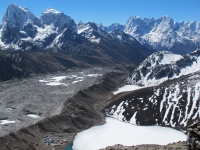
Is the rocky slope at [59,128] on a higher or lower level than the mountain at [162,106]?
lower

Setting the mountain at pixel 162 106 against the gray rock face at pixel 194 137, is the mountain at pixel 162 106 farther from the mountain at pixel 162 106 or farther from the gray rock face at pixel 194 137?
the gray rock face at pixel 194 137

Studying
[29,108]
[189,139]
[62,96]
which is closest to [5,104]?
[29,108]

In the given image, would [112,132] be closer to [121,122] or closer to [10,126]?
[121,122]

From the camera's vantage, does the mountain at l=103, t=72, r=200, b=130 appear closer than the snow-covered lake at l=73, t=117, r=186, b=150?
No

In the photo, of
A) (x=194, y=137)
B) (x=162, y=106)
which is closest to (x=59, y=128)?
(x=162, y=106)

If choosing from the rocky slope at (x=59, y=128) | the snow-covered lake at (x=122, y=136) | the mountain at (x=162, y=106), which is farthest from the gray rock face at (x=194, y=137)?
the mountain at (x=162, y=106)

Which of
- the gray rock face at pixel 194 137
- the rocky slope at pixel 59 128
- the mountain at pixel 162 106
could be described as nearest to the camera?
the gray rock face at pixel 194 137

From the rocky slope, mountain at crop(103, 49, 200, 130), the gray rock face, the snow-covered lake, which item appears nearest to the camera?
the gray rock face

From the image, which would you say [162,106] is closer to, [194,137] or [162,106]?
[162,106]

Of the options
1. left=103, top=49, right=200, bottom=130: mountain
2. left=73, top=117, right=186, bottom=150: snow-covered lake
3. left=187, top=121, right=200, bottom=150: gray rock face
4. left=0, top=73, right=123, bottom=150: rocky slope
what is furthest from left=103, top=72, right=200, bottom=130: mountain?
left=187, top=121, right=200, bottom=150: gray rock face

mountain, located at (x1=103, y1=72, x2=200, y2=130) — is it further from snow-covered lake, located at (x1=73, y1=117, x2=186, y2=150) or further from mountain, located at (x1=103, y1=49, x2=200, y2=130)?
snow-covered lake, located at (x1=73, y1=117, x2=186, y2=150)
